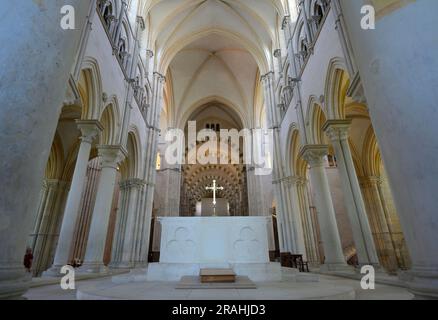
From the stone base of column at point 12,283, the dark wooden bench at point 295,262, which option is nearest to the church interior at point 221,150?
the stone base of column at point 12,283

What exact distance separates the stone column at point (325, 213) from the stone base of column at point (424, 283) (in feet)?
17.7

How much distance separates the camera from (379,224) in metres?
12.6

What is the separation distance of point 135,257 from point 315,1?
38.9 ft

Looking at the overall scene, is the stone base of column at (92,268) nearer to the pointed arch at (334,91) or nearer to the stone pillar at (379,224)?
the pointed arch at (334,91)

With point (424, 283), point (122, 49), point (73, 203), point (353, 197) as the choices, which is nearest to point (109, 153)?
point (73, 203)

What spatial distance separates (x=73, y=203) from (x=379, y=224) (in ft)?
44.6

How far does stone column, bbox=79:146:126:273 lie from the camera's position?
7.14 m

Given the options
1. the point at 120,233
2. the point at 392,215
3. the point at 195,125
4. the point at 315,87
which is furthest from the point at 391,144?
the point at 195,125

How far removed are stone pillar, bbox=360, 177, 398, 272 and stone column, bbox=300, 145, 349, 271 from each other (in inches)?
241

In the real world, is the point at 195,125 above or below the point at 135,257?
above

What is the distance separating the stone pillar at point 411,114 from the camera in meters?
2.21

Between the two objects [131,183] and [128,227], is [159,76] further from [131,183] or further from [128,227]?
[128,227]

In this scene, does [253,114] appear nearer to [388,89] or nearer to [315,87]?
[315,87]
